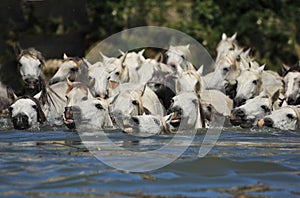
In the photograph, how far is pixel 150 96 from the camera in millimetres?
11883

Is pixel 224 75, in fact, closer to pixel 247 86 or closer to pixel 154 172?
pixel 247 86

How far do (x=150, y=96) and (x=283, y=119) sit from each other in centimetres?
206

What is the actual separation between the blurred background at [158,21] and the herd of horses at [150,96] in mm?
6476

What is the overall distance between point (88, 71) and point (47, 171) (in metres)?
5.60

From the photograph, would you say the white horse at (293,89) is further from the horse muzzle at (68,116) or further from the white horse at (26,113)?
the white horse at (26,113)

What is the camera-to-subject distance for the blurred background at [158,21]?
2127 centimetres

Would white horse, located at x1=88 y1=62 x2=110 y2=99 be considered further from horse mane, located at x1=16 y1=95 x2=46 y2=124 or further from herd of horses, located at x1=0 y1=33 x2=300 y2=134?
horse mane, located at x1=16 y1=95 x2=46 y2=124

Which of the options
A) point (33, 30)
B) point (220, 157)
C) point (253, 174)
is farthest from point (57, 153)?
point (33, 30)

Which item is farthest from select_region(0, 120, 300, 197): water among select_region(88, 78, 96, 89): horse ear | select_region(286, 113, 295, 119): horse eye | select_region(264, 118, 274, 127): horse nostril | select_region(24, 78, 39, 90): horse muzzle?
select_region(24, 78, 39, 90): horse muzzle

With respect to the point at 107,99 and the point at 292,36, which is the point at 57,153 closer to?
the point at 107,99

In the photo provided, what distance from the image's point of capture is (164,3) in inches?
861

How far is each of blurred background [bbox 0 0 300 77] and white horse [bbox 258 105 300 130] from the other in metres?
9.56

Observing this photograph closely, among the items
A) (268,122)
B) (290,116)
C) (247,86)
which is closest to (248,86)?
(247,86)

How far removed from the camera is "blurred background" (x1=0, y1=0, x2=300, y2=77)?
2127cm
